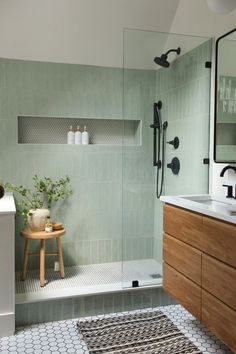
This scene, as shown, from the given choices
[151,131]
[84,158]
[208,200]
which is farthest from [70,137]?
[208,200]

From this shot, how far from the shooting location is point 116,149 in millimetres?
3816

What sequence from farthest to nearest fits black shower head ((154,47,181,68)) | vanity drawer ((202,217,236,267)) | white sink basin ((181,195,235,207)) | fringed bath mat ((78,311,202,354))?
black shower head ((154,47,181,68)), white sink basin ((181,195,235,207)), fringed bath mat ((78,311,202,354)), vanity drawer ((202,217,236,267))

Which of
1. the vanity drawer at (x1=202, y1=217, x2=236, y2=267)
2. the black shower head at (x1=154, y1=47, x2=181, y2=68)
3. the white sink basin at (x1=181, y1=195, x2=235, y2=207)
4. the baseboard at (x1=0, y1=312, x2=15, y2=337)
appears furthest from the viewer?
the black shower head at (x1=154, y1=47, x2=181, y2=68)

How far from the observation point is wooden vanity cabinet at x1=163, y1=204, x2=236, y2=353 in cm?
197

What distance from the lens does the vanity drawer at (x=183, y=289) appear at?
2.31 meters

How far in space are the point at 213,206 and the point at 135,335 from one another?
104 centimetres

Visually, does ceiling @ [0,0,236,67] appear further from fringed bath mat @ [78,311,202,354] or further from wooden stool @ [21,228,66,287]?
fringed bath mat @ [78,311,202,354]

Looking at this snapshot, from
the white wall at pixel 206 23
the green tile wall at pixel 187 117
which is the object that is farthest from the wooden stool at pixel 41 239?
the white wall at pixel 206 23

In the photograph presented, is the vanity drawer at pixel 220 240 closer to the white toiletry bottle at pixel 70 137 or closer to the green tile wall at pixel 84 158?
the green tile wall at pixel 84 158

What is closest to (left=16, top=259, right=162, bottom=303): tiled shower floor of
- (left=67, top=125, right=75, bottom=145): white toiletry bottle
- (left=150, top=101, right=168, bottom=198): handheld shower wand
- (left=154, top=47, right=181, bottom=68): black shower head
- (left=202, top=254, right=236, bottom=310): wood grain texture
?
(left=150, top=101, right=168, bottom=198): handheld shower wand

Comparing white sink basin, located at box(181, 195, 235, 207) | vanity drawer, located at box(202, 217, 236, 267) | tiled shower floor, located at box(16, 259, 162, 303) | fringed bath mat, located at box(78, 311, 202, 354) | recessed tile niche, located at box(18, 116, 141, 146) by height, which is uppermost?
recessed tile niche, located at box(18, 116, 141, 146)

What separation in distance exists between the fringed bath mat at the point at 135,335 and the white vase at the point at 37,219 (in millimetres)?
873

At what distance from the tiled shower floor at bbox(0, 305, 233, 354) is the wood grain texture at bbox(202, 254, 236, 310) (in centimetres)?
58

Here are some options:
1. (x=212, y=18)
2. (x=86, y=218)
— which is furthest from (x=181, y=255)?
(x=212, y=18)
